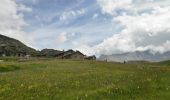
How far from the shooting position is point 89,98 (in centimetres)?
2731

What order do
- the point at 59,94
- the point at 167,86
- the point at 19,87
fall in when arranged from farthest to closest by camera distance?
the point at 19,87 < the point at 167,86 < the point at 59,94

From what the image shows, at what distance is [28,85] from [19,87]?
145cm

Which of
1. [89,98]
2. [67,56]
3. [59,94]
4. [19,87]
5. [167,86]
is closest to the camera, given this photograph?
[89,98]

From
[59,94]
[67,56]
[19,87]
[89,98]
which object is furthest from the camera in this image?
[67,56]

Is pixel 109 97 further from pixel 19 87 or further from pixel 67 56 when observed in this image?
pixel 67 56

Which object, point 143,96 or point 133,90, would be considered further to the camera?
point 133,90

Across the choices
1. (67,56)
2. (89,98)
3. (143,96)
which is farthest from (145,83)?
(67,56)

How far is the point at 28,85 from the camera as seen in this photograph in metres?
36.3

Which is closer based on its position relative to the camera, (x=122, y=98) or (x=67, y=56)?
(x=122, y=98)

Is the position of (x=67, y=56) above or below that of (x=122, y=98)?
above

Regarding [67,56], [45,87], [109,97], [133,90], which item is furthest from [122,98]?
[67,56]

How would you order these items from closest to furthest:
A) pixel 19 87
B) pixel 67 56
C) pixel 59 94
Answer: pixel 59 94 < pixel 19 87 < pixel 67 56

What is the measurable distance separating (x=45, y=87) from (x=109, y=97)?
873 cm

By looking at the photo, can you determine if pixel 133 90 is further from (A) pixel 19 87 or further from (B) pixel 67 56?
(B) pixel 67 56
